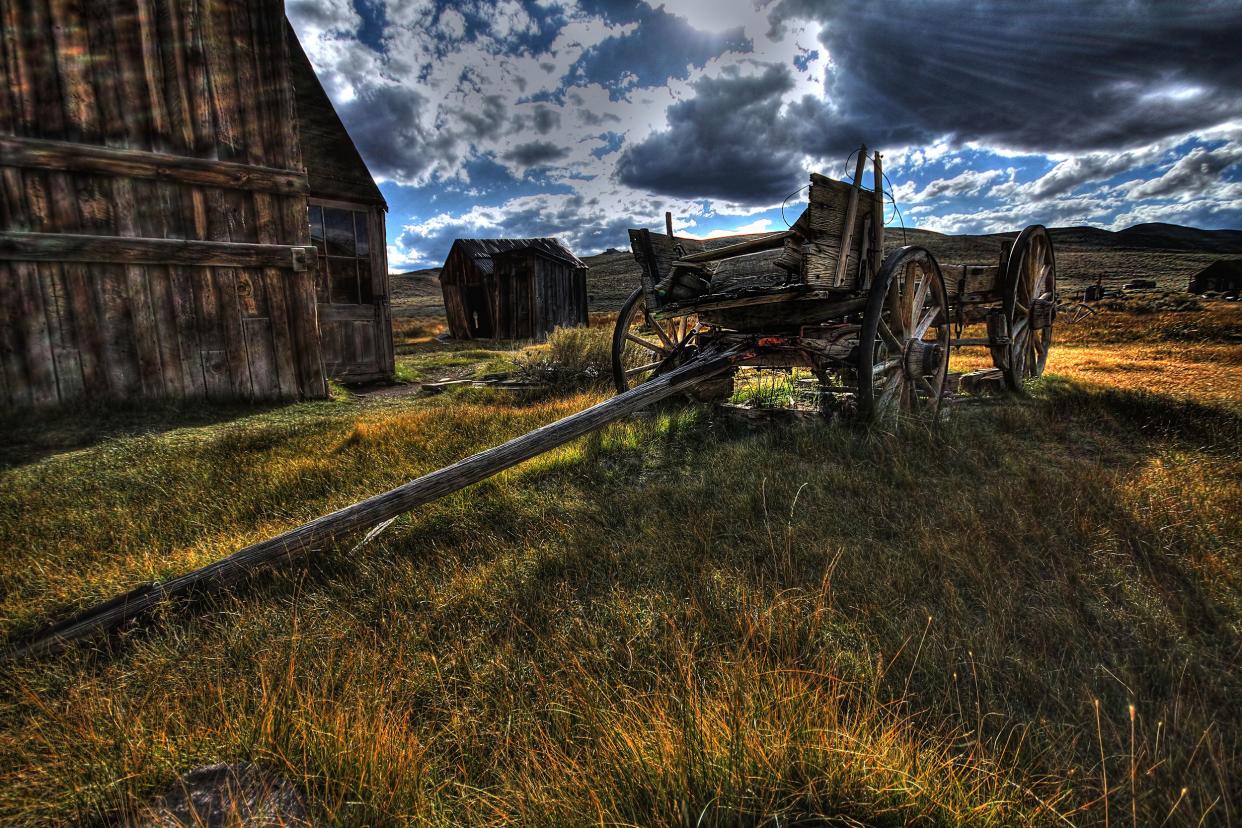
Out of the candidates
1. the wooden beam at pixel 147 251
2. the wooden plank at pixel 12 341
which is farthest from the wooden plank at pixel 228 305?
the wooden plank at pixel 12 341

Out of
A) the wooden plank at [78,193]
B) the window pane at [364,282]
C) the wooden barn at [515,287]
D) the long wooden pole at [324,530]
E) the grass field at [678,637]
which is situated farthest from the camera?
the wooden barn at [515,287]

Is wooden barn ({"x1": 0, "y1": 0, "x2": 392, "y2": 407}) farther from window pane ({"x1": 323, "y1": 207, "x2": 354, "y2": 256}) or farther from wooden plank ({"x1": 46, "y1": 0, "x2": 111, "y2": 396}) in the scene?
window pane ({"x1": 323, "y1": 207, "x2": 354, "y2": 256})

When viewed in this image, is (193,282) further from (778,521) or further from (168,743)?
(778,521)

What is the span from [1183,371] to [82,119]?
12100 millimetres

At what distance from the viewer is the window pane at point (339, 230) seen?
29.1ft

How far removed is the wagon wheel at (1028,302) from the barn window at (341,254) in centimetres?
947

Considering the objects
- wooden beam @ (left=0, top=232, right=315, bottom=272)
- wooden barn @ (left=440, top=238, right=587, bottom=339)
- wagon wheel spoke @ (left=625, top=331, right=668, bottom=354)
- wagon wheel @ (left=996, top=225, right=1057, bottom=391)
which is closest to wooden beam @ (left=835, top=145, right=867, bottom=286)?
wagon wheel spoke @ (left=625, top=331, right=668, bottom=354)

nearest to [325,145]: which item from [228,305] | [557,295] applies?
[228,305]

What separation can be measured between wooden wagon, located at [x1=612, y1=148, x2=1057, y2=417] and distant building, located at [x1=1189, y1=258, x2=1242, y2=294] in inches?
845

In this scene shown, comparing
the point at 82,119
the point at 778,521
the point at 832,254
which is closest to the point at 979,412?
the point at 832,254

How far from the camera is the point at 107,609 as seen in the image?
1.99 meters

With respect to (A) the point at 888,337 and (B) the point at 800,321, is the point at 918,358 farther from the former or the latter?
(B) the point at 800,321

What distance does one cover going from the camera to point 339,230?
898 centimetres

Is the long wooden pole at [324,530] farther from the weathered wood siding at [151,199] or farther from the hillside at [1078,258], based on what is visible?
the hillside at [1078,258]
